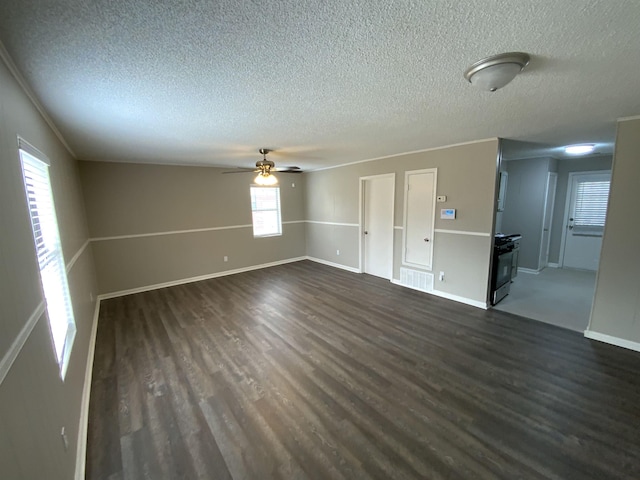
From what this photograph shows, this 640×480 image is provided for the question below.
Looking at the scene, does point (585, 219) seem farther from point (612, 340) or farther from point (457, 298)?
point (457, 298)

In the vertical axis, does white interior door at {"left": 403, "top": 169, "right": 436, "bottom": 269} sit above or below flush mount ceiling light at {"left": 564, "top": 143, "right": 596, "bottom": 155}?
below

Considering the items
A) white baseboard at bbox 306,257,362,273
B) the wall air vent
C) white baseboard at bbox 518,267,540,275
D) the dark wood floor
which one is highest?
the wall air vent

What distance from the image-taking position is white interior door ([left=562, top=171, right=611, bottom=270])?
543 centimetres

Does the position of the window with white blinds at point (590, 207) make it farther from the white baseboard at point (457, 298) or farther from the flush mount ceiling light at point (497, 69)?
the flush mount ceiling light at point (497, 69)

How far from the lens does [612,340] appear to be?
115 inches

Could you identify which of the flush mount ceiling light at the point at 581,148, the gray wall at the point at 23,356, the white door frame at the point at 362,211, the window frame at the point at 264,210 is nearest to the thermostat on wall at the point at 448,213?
the white door frame at the point at 362,211

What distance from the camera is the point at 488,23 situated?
120cm

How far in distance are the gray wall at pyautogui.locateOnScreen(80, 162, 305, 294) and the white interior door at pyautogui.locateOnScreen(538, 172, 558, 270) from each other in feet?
19.8

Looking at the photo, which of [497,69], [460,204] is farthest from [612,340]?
[497,69]

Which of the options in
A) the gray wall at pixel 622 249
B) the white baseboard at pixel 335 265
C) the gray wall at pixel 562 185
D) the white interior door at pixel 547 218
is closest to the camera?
the gray wall at pixel 622 249

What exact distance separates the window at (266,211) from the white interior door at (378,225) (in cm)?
236

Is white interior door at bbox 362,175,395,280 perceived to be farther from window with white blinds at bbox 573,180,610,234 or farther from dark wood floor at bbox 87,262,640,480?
window with white blinds at bbox 573,180,610,234

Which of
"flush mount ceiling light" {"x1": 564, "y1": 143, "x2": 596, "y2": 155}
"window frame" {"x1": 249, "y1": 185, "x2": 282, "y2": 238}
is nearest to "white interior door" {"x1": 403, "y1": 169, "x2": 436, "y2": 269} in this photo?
"flush mount ceiling light" {"x1": 564, "y1": 143, "x2": 596, "y2": 155}

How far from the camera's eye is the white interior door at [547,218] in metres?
5.61
